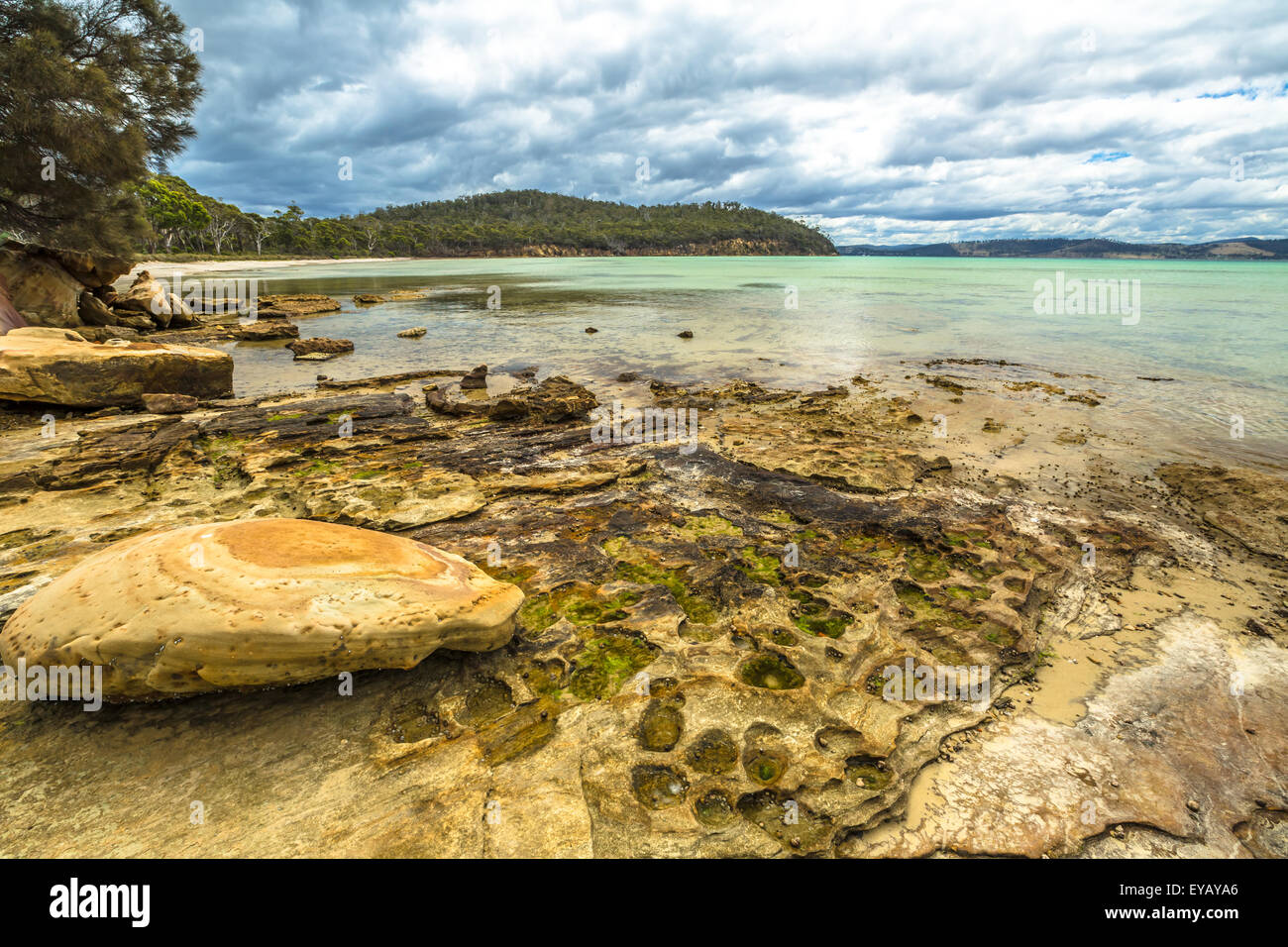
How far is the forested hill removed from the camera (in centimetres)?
8088

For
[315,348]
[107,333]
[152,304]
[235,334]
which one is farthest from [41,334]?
[152,304]

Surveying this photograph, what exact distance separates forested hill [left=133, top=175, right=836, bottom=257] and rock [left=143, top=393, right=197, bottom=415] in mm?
70031

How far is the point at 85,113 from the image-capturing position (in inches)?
625

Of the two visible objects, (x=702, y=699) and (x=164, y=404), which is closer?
(x=702, y=699)

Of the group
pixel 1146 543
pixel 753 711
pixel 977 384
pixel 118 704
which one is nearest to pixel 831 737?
pixel 753 711

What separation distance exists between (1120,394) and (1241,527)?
8644 millimetres

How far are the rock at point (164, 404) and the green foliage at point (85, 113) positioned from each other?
1212cm

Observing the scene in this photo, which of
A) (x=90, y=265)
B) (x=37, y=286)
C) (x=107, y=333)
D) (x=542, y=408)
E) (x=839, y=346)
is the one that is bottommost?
(x=542, y=408)

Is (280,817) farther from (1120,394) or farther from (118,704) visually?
(1120,394)

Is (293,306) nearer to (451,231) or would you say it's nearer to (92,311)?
(92,311)

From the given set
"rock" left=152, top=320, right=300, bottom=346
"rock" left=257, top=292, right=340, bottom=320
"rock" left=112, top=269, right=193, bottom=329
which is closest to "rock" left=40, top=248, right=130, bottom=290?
"rock" left=112, top=269, right=193, bottom=329

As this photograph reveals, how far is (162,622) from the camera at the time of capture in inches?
124

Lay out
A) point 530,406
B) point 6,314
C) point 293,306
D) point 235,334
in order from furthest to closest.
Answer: point 293,306 < point 235,334 < point 6,314 < point 530,406

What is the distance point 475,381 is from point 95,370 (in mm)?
6874
